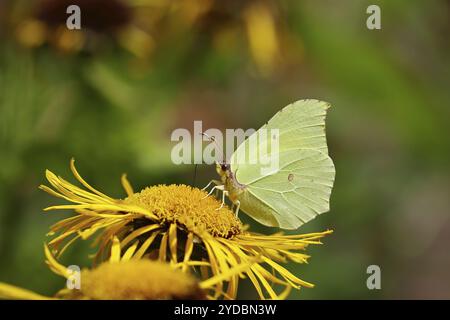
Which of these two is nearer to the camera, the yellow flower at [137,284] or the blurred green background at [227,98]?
the yellow flower at [137,284]

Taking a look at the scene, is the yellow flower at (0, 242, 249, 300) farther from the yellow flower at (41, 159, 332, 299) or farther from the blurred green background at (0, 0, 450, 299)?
the blurred green background at (0, 0, 450, 299)

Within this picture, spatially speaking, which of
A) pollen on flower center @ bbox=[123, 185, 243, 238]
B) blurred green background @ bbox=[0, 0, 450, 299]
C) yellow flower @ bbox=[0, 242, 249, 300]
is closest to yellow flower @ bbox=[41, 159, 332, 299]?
pollen on flower center @ bbox=[123, 185, 243, 238]

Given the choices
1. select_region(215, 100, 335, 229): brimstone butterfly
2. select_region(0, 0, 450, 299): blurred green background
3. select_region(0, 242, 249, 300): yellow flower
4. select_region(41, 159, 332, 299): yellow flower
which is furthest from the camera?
select_region(0, 0, 450, 299): blurred green background

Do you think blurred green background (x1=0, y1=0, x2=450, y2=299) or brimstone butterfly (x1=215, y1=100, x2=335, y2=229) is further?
blurred green background (x1=0, y1=0, x2=450, y2=299)

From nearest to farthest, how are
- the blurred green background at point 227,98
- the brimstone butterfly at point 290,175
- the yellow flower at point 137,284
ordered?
the yellow flower at point 137,284 → the brimstone butterfly at point 290,175 → the blurred green background at point 227,98

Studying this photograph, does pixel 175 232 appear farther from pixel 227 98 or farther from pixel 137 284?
pixel 227 98

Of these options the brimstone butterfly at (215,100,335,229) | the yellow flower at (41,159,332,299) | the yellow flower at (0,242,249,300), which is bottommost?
the yellow flower at (0,242,249,300)

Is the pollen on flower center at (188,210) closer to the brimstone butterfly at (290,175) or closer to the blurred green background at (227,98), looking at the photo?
the brimstone butterfly at (290,175)

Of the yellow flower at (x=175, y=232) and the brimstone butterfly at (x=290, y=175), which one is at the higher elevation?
the brimstone butterfly at (x=290, y=175)

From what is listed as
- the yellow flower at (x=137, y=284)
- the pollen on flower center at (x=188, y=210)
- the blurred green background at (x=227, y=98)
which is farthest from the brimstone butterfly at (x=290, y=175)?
the blurred green background at (x=227, y=98)
